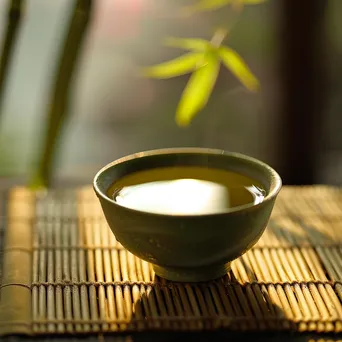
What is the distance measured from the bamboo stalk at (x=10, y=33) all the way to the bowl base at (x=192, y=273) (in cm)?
44

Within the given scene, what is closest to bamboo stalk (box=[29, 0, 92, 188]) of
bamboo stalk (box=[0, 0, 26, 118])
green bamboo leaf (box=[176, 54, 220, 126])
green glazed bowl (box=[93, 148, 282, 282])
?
bamboo stalk (box=[0, 0, 26, 118])

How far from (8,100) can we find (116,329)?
1282 mm

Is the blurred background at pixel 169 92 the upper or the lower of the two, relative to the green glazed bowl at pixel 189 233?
lower

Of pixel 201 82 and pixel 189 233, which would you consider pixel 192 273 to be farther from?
pixel 201 82

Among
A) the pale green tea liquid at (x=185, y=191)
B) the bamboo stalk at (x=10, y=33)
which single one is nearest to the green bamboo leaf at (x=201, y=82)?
the pale green tea liquid at (x=185, y=191)

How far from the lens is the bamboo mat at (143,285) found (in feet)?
2.38

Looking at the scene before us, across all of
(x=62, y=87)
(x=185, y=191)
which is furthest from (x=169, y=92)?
(x=185, y=191)

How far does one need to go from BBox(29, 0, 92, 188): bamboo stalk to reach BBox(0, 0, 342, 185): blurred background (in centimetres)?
44

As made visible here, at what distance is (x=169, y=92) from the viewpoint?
71.9 inches

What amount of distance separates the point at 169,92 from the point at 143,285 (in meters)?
1.09

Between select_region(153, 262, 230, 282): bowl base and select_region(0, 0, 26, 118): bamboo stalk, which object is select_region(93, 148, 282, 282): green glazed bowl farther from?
select_region(0, 0, 26, 118): bamboo stalk

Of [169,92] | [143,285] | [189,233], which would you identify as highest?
[189,233]

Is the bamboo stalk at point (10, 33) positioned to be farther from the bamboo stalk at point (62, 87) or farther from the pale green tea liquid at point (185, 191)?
the pale green tea liquid at point (185, 191)

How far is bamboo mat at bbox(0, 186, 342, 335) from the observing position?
28.5 inches
